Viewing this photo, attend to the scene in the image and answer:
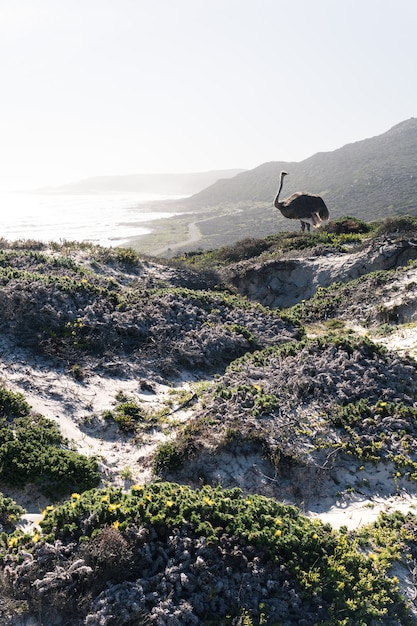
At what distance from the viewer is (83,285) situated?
16.8 m

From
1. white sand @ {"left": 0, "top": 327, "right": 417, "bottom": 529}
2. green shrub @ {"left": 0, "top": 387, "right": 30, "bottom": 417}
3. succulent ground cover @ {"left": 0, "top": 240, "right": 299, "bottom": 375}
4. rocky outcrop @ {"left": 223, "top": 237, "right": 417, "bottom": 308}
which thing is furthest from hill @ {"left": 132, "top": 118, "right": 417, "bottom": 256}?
green shrub @ {"left": 0, "top": 387, "right": 30, "bottom": 417}

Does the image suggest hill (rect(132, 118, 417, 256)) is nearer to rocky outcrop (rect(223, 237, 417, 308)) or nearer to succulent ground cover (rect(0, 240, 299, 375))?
rocky outcrop (rect(223, 237, 417, 308))

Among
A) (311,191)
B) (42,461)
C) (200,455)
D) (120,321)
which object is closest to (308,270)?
(120,321)

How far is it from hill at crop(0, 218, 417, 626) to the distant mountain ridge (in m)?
57.0

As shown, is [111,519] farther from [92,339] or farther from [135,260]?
[135,260]

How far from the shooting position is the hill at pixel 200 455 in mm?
5840

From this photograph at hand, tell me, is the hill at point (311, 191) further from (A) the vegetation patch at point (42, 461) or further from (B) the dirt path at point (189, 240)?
(A) the vegetation patch at point (42, 461)

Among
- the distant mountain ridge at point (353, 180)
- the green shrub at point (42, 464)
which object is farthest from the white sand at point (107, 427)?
the distant mountain ridge at point (353, 180)

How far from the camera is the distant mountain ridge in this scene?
257 feet

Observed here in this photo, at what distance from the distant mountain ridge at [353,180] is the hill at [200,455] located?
57.0 m

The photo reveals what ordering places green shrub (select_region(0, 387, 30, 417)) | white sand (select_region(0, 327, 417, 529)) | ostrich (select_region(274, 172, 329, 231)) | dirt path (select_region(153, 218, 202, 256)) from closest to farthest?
white sand (select_region(0, 327, 417, 529)), green shrub (select_region(0, 387, 30, 417)), ostrich (select_region(274, 172, 329, 231)), dirt path (select_region(153, 218, 202, 256))

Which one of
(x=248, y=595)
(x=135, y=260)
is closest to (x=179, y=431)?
(x=248, y=595)

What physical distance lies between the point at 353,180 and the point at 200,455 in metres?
95.8

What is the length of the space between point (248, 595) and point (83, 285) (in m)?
12.6
